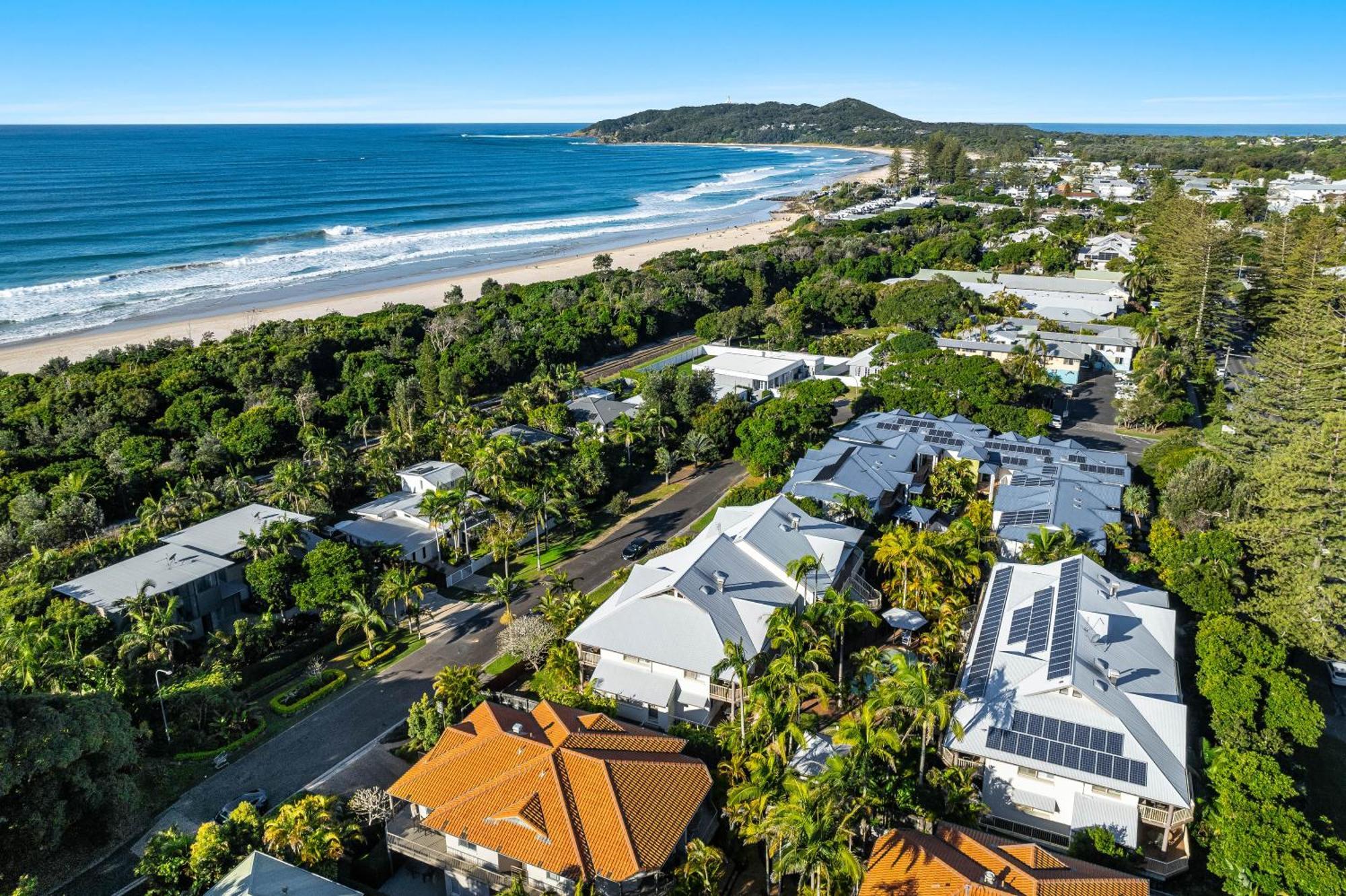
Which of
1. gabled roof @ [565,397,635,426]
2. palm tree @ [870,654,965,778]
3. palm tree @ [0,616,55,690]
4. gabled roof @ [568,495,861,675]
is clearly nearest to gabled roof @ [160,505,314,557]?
palm tree @ [0,616,55,690]

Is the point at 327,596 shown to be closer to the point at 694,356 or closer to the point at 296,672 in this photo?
the point at 296,672

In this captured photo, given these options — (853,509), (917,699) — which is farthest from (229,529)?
(917,699)

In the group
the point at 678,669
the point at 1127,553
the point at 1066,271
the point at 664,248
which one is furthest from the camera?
the point at 664,248

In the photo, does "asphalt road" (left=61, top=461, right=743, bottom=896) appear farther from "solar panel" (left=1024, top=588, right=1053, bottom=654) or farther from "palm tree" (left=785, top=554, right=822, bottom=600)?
"solar panel" (left=1024, top=588, right=1053, bottom=654)

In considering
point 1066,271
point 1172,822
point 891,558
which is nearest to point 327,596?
point 891,558

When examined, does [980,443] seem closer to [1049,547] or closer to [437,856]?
[1049,547]

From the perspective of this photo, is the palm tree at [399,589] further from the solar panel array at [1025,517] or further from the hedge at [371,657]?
the solar panel array at [1025,517]

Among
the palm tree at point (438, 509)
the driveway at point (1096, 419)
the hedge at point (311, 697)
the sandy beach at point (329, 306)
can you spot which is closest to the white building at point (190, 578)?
the palm tree at point (438, 509)
